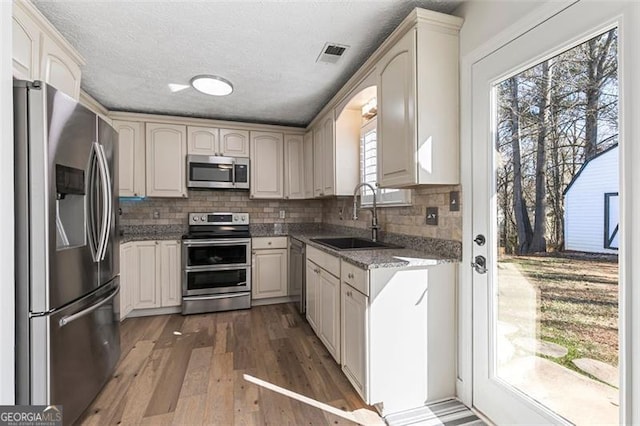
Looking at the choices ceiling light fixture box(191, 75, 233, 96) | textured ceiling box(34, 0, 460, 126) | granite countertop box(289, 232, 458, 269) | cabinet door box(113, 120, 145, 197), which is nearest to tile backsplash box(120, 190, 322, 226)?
cabinet door box(113, 120, 145, 197)

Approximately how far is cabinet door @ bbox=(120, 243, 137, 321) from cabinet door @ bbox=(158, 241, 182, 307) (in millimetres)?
270

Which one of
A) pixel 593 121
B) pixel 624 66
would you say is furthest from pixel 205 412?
pixel 624 66

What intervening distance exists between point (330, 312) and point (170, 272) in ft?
7.05

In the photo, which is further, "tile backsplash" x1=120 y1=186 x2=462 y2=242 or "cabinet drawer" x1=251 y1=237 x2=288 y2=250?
"cabinet drawer" x1=251 y1=237 x2=288 y2=250

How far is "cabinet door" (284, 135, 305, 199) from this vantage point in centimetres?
390

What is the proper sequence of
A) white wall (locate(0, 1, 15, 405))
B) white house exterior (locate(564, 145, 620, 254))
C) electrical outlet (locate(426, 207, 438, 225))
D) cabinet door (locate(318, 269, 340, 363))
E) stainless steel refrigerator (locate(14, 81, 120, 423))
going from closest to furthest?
white wall (locate(0, 1, 15, 405))
white house exterior (locate(564, 145, 620, 254))
stainless steel refrigerator (locate(14, 81, 120, 423))
electrical outlet (locate(426, 207, 438, 225))
cabinet door (locate(318, 269, 340, 363))

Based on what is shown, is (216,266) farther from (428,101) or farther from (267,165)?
(428,101)

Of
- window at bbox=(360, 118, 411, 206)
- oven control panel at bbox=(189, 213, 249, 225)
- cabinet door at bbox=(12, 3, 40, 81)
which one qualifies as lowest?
oven control panel at bbox=(189, 213, 249, 225)

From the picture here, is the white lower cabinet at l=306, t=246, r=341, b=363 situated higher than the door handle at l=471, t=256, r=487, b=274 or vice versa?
the door handle at l=471, t=256, r=487, b=274

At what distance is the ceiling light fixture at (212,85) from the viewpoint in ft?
8.20

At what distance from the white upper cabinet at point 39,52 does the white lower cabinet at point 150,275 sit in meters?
1.78

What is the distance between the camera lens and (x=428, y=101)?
167 centimetres

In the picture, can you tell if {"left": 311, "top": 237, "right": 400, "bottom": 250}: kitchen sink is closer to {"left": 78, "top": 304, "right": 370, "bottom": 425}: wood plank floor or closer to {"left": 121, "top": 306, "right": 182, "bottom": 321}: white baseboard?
{"left": 78, "top": 304, "right": 370, "bottom": 425}: wood plank floor

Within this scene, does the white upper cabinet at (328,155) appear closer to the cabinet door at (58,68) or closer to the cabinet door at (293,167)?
the cabinet door at (293,167)
